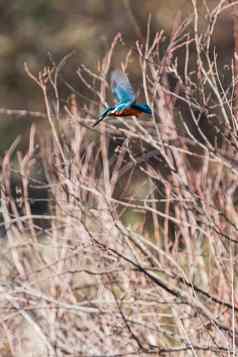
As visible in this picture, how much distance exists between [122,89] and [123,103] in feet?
0.28

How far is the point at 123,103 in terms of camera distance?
3.94 meters

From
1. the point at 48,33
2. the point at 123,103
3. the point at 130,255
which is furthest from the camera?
the point at 48,33

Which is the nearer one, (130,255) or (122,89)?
(122,89)

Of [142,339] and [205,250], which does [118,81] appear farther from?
[205,250]

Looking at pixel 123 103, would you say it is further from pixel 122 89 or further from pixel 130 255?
pixel 130 255

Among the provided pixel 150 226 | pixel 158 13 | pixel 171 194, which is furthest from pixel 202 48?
pixel 158 13

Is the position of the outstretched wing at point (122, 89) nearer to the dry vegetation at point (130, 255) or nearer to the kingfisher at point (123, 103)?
the kingfisher at point (123, 103)

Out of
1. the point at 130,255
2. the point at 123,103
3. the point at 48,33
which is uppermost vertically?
the point at 48,33

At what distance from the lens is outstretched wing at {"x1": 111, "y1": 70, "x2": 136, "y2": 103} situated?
3991 millimetres

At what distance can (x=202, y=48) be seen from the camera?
15.1 ft

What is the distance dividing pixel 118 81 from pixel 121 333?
1870mm

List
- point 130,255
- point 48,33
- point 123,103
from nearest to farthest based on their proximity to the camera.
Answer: point 123,103, point 130,255, point 48,33

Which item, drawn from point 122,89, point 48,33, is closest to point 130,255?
point 122,89

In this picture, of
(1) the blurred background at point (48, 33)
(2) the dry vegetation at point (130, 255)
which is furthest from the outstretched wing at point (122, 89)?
(1) the blurred background at point (48, 33)
